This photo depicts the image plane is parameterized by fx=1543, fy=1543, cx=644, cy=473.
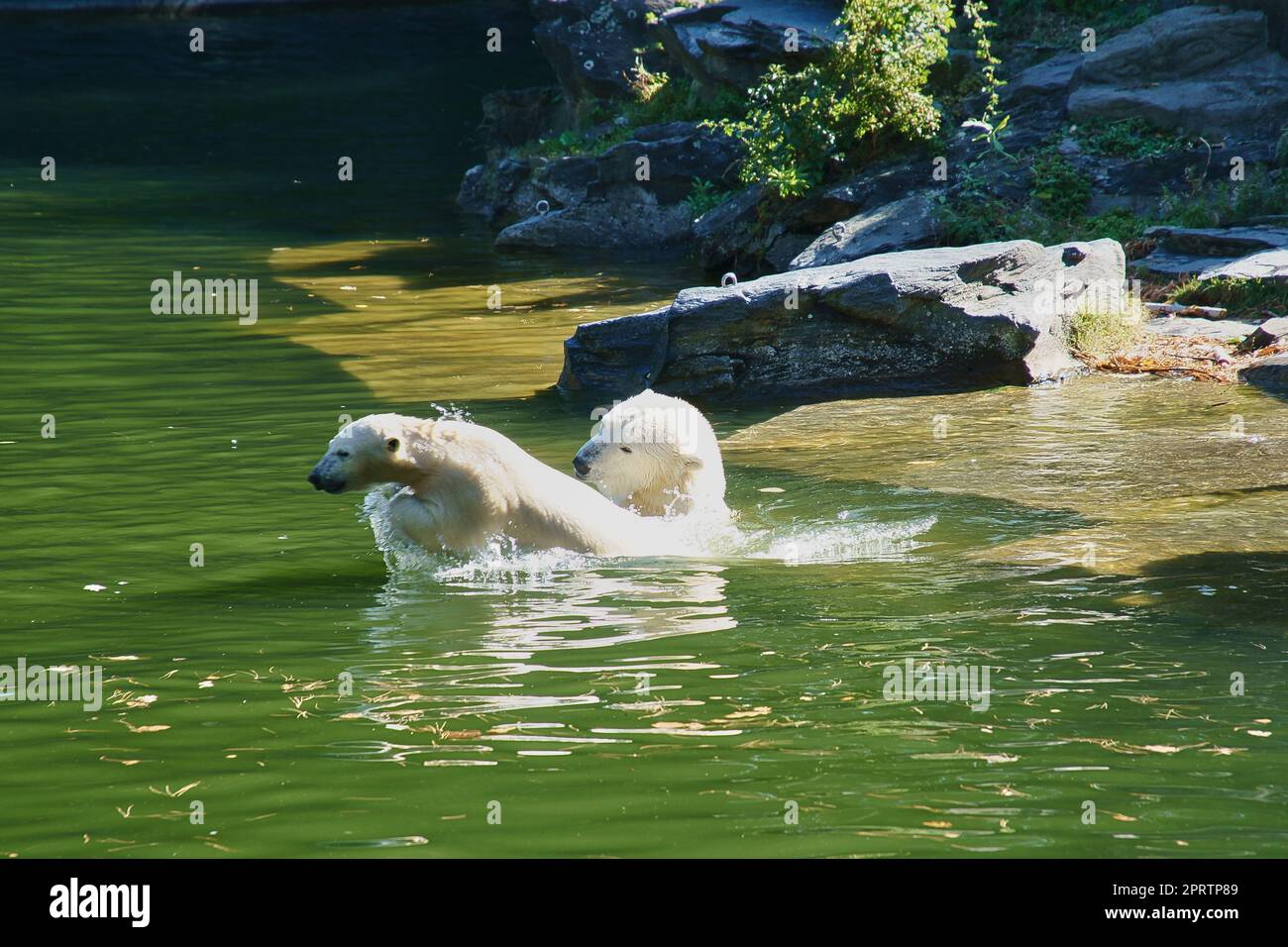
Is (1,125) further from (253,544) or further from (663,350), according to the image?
(253,544)

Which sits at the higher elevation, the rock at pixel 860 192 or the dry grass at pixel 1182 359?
the rock at pixel 860 192

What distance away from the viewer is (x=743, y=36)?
19.0m

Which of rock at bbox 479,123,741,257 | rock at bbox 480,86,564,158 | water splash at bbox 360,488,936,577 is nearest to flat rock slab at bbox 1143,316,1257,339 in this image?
water splash at bbox 360,488,936,577

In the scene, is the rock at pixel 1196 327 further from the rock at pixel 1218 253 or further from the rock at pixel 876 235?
the rock at pixel 876 235

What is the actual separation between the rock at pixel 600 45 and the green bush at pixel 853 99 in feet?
18.5

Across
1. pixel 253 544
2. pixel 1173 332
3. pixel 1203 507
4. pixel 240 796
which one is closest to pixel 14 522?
pixel 253 544

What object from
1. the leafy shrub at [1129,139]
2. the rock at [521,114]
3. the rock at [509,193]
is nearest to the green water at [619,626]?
the leafy shrub at [1129,139]

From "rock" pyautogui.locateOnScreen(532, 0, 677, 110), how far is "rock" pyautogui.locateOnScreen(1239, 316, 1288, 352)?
11764mm

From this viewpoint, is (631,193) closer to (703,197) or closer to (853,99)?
(703,197)

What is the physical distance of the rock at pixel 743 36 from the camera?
715 inches

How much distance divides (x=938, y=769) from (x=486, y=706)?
1555mm

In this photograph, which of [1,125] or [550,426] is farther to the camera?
[1,125]

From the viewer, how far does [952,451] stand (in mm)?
9742

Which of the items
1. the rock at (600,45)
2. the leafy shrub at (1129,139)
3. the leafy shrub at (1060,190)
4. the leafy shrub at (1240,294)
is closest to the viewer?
the leafy shrub at (1240,294)
